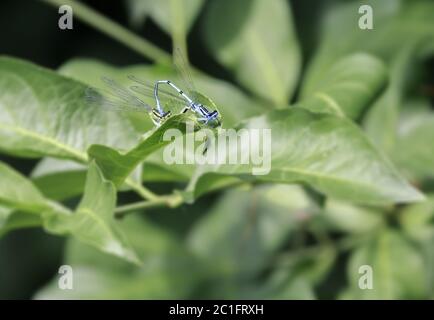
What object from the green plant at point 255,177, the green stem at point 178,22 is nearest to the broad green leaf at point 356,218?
the green plant at point 255,177

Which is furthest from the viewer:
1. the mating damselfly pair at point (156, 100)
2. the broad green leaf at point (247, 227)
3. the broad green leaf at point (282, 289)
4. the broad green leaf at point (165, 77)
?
the broad green leaf at point (247, 227)

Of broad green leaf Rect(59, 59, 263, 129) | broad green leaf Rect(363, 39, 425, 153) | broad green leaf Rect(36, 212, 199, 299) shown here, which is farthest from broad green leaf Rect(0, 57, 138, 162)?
broad green leaf Rect(363, 39, 425, 153)

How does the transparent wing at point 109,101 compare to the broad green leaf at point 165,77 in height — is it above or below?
below

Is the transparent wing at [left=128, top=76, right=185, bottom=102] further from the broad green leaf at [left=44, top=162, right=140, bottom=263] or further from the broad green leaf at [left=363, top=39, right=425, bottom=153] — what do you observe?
the broad green leaf at [left=363, top=39, right=425, bottom=153]

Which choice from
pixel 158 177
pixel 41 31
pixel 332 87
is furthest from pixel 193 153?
pixel 41 31

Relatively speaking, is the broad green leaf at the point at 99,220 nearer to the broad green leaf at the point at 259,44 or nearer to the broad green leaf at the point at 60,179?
the broad green leaf at the point at 60,179

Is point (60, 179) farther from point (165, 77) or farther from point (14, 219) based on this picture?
point (165, 77)

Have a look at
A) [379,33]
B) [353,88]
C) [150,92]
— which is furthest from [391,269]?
[150,92]
